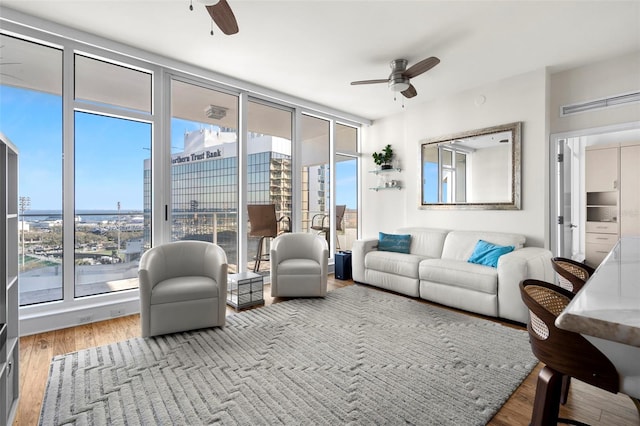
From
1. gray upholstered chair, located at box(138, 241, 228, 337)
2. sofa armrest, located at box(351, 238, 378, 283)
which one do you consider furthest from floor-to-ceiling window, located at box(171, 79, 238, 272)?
sofa armrest, located at box(351, 238, 378, 283)

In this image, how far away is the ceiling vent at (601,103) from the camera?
3408 mm

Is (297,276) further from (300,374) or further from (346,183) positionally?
(346,183)

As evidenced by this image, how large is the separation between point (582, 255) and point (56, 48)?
8.39m

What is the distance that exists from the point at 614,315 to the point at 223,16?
265 centimetres

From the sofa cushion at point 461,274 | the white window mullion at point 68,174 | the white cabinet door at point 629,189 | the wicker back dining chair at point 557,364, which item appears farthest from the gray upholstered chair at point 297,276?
the white cabinet door at point 629,189

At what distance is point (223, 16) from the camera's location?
227cm

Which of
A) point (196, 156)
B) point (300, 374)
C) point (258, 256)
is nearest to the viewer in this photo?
point (300, 374)

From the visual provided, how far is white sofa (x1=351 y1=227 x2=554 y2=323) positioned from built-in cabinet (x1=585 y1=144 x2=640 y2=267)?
10.8 feet

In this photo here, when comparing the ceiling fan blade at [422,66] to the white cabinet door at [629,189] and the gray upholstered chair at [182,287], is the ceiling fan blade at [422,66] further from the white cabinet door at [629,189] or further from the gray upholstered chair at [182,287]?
the white cabinet door at [629,189]

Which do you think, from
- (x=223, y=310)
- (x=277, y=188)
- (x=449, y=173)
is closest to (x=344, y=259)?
(x=277, y=188)

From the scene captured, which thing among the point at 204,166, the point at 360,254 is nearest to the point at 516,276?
the point at 360,254

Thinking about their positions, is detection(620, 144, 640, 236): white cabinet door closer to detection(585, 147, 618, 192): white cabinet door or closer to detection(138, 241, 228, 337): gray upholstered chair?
detection(585, 147, 618, 192): white cabinet door

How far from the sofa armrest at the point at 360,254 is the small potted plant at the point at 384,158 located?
59.9 inches

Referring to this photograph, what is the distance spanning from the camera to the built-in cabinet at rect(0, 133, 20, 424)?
5.31 feet
